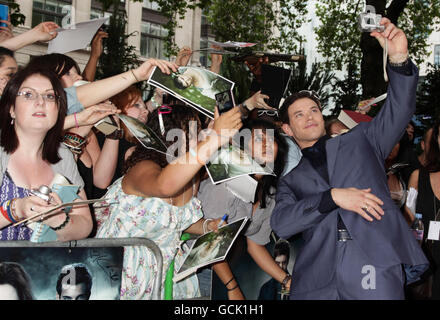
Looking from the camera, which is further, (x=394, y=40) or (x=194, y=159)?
(x=394, y=40)

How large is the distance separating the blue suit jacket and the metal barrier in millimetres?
758

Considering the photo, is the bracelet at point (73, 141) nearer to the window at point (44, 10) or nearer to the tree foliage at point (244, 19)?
the tree foliage at point (244, 19)

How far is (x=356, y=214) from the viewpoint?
8.63ft

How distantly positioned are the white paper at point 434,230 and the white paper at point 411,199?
185mm

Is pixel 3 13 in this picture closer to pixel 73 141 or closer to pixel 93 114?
pixel 73 141

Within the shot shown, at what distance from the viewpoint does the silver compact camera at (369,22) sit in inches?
98.2

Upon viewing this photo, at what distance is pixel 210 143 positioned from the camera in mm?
2184

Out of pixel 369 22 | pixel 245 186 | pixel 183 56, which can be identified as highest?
pixel 369 22

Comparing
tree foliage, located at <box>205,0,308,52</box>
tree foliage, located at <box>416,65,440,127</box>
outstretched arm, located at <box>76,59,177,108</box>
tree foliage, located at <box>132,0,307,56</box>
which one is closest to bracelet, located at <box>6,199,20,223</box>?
outstretched arm, located at <box>76,59,177,108</box>

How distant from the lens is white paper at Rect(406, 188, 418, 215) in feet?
12.4

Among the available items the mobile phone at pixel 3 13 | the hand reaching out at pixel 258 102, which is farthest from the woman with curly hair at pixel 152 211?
the mobile phone at pixel 3 13

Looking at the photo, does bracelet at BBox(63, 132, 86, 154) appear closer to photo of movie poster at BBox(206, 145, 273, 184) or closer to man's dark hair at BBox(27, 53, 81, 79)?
man's dark hair at BBox(27, 53, 81, 79)

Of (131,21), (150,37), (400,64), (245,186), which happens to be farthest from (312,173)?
(150,37)

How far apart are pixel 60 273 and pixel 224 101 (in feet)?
3.66
